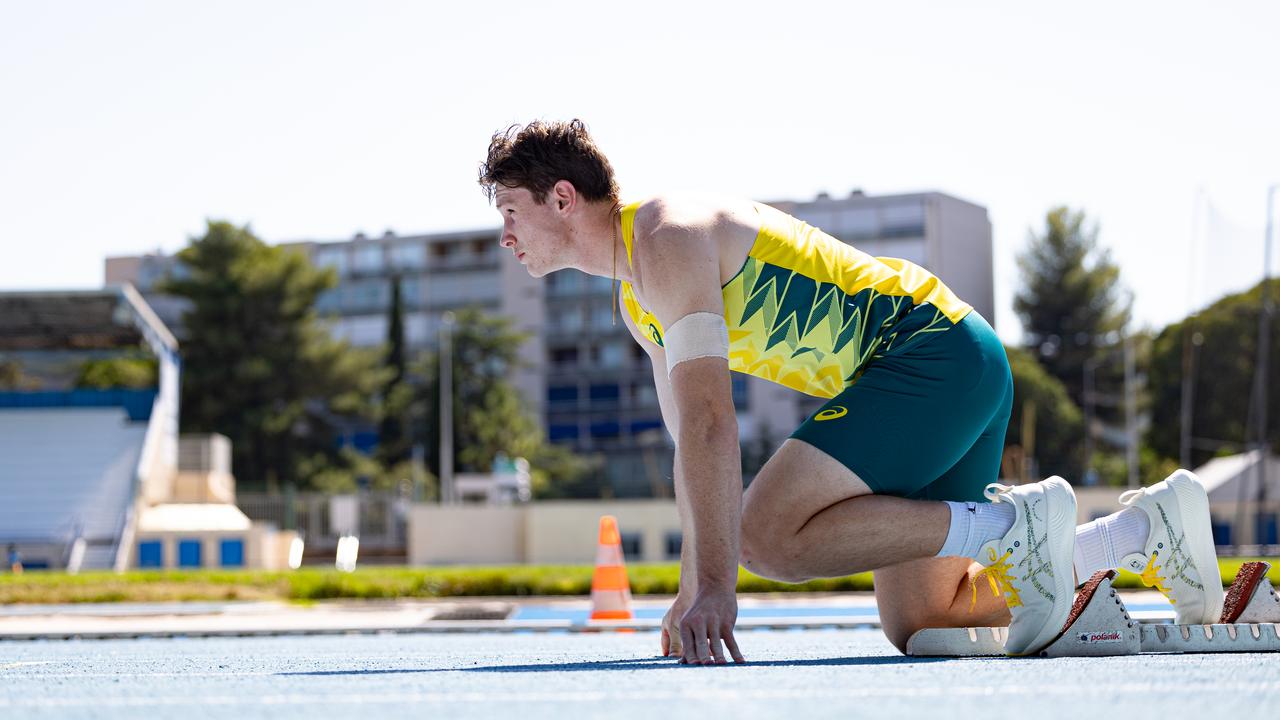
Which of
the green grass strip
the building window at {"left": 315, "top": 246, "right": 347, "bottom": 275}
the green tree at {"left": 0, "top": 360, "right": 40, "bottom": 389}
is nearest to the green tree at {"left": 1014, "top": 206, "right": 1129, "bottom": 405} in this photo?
the building window at {"left": 315, "top": 246, "right": 347, "bottom": 275}

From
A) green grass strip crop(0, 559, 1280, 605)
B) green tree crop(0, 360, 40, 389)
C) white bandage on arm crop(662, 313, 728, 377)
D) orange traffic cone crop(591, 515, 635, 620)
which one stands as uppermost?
green tree crop(0, 360, 40, 389)

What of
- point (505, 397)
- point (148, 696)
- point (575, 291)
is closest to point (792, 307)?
point (148, 696)

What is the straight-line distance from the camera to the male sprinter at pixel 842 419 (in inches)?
130

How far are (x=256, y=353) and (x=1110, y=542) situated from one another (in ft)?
188

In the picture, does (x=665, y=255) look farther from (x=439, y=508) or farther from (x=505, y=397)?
(x=505, y=397)

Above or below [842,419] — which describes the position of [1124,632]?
below

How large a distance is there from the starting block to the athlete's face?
1.33 metres

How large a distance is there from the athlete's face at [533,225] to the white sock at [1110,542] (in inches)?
59.0

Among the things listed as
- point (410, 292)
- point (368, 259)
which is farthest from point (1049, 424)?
point (368, 259)

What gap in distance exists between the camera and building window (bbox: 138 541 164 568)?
104 ft

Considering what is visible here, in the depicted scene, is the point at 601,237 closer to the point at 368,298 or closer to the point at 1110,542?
the point at 1110,542

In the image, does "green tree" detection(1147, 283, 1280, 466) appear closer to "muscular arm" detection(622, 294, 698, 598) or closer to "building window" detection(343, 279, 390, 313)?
"building window" detection(343, 279, 390, 313)

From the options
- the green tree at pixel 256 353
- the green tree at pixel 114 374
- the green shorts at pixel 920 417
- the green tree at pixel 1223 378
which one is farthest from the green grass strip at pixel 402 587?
the green tree at pixel 114 374

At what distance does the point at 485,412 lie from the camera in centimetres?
5997
